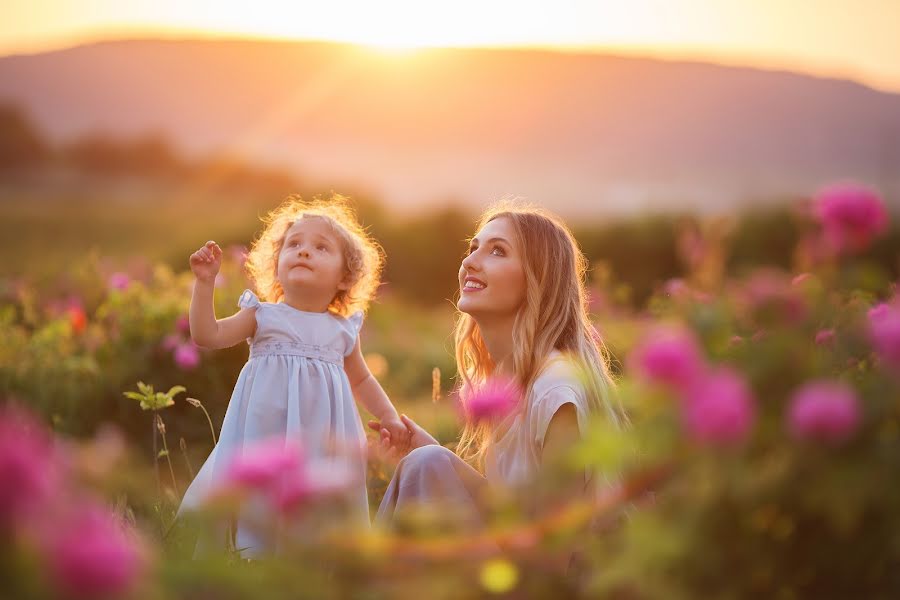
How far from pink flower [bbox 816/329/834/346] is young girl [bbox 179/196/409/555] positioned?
5.19ft

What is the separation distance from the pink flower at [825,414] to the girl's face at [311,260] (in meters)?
2.33

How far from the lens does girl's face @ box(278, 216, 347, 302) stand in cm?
332

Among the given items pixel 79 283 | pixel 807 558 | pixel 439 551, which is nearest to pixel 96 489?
pixel 439 551

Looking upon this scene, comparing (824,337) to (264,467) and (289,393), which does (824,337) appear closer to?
(264,467)

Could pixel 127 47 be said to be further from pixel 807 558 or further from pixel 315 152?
pixel 807 558

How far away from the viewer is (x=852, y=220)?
1478mm

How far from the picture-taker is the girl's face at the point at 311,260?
3.32 meters

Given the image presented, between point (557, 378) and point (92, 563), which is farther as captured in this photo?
point (557, 378)

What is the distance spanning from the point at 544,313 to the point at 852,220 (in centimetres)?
177

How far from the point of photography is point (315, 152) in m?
44.0

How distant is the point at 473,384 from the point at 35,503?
244 centimetres

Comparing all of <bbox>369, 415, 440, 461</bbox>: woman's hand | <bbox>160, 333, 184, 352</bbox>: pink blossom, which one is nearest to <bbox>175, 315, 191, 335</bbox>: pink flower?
<bbox>160, 333, 184, 352</bbox>: pink blossom

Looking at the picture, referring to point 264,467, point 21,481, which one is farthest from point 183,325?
point 21,481

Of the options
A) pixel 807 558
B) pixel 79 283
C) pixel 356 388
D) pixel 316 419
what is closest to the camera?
pixel 807 558
